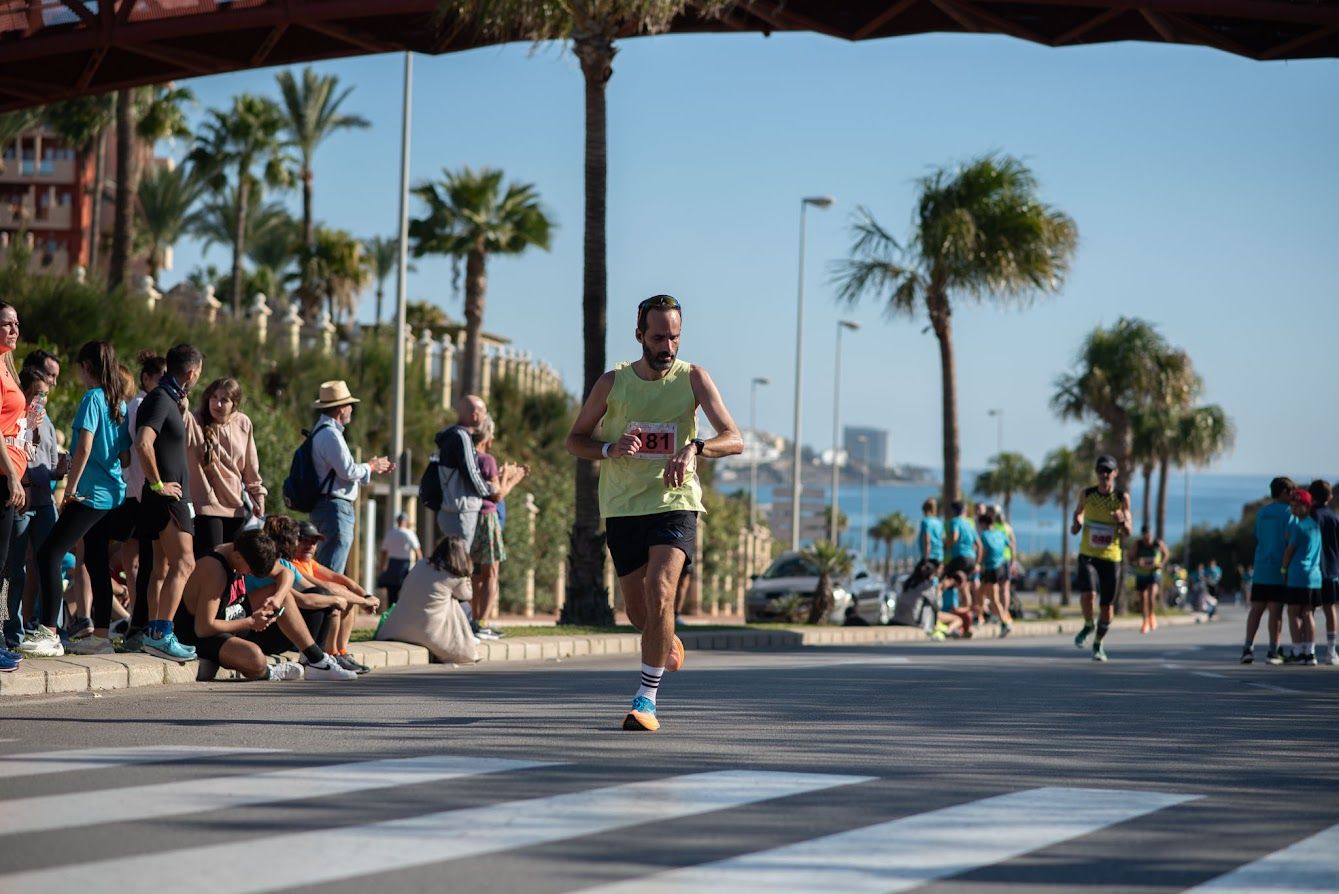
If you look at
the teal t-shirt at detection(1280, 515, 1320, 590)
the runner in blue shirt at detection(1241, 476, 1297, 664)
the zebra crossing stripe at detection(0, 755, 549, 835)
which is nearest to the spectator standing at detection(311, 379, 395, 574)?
the zebra crossing stripe at detection(0, 755, 549, 835)

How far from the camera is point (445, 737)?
8.56m

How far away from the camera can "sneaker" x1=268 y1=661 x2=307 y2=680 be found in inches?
481

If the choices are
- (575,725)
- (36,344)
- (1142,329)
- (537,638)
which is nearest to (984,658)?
(537,638)

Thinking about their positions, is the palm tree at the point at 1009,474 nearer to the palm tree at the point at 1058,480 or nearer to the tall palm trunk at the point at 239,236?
the palm tree at the point at 1058,480

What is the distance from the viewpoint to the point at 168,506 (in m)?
12.3

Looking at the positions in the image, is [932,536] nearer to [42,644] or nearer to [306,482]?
[306,482]

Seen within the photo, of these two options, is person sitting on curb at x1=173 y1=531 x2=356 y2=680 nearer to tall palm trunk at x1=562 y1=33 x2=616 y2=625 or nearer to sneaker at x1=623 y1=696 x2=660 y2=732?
sneaker at x1=623 y1=696 x2=660 y2=732

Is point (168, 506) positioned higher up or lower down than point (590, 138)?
lower down

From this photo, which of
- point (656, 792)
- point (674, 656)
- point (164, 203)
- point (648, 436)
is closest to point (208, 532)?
point (674, 656)

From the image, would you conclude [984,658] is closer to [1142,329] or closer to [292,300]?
[1142,329]

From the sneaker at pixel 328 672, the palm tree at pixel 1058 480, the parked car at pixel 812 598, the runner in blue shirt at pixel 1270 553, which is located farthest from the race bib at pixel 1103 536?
the palm tree at pixel 1058 480

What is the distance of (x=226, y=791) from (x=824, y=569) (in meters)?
24.3

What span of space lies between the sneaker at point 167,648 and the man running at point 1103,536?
9.58 metres

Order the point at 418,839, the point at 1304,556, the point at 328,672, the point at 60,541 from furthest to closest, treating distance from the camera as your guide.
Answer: the point at 1304,556 < the point at 328,672 < the point at 60,541 < the point at 418,839
